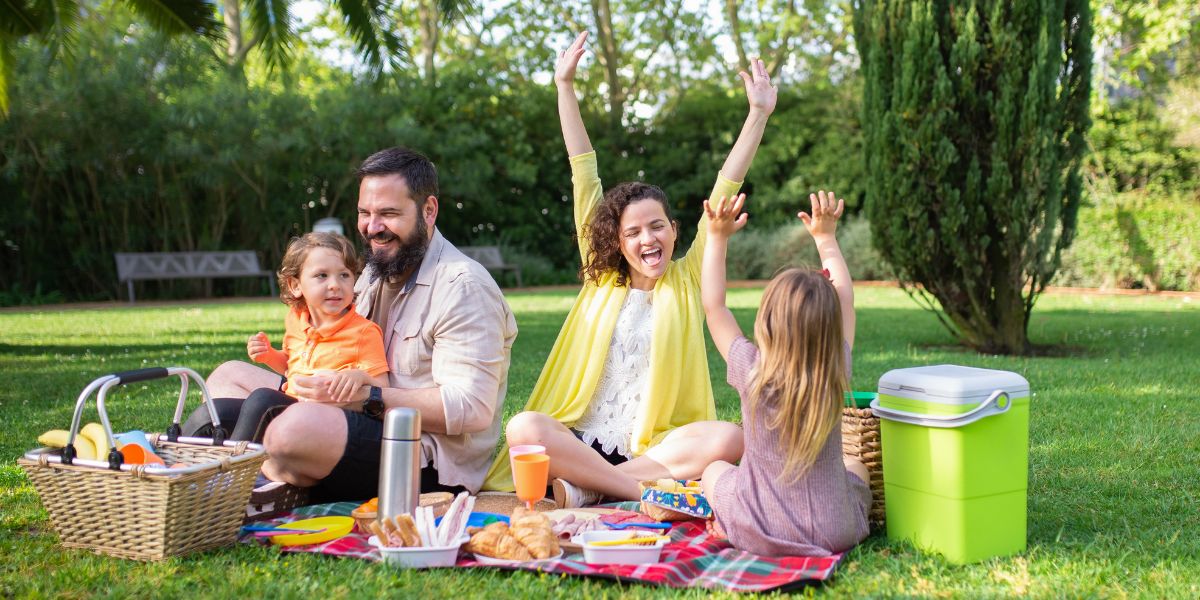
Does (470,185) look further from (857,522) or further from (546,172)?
(857,522)

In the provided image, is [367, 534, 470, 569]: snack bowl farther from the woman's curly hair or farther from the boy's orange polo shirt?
the woman's curly hair

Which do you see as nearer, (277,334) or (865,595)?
(865,595)

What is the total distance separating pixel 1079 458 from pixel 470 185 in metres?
15.2

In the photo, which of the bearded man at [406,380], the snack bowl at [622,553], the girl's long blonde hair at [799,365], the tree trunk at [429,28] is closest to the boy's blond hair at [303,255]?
the bearded man at [406,380]

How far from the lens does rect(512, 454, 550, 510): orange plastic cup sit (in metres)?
3.21

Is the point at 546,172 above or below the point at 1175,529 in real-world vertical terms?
above

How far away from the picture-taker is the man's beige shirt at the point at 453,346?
3498 millimetres

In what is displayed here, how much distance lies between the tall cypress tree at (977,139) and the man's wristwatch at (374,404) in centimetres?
598

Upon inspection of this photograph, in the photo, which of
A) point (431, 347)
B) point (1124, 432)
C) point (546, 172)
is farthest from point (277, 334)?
point (546, 172)

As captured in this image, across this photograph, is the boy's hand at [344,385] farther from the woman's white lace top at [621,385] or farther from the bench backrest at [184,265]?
the bench backrest at [184,265]

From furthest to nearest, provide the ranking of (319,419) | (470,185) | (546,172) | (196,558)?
(546,172) → (470,185) → (319,419) → (196,558)

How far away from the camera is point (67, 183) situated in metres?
16.0

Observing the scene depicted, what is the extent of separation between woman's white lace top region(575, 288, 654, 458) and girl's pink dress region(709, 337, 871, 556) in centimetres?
78

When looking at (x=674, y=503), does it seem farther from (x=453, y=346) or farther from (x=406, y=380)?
(x=406, y=380)
